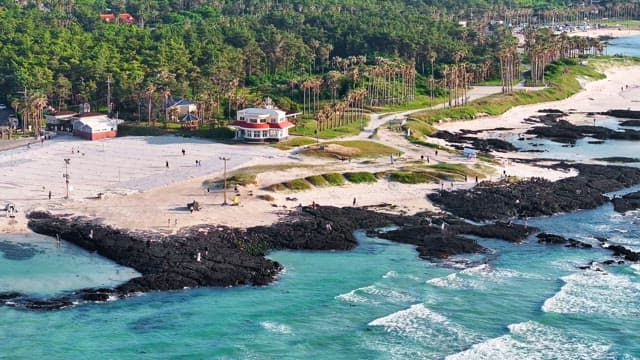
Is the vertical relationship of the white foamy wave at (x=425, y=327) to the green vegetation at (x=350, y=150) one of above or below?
below

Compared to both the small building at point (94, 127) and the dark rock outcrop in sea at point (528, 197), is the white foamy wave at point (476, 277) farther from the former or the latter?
the small building at point (94, 127)

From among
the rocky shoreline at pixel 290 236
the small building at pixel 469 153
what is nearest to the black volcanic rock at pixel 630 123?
the small building at pixel 469 153

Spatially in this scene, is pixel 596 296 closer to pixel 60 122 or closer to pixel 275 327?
pixel 275 327

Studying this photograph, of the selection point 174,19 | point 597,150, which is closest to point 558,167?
point 597,150

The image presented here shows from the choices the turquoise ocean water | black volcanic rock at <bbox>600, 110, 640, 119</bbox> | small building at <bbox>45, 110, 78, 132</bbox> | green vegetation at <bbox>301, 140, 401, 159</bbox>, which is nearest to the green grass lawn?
small building at <bbox>45, 110, 78, 132</bbox>

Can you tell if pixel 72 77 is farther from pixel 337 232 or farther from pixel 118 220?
pixel 337 232

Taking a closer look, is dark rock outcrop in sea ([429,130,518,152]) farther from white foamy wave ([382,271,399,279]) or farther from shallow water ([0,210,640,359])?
white foamy wave ([382,271,399,279])
